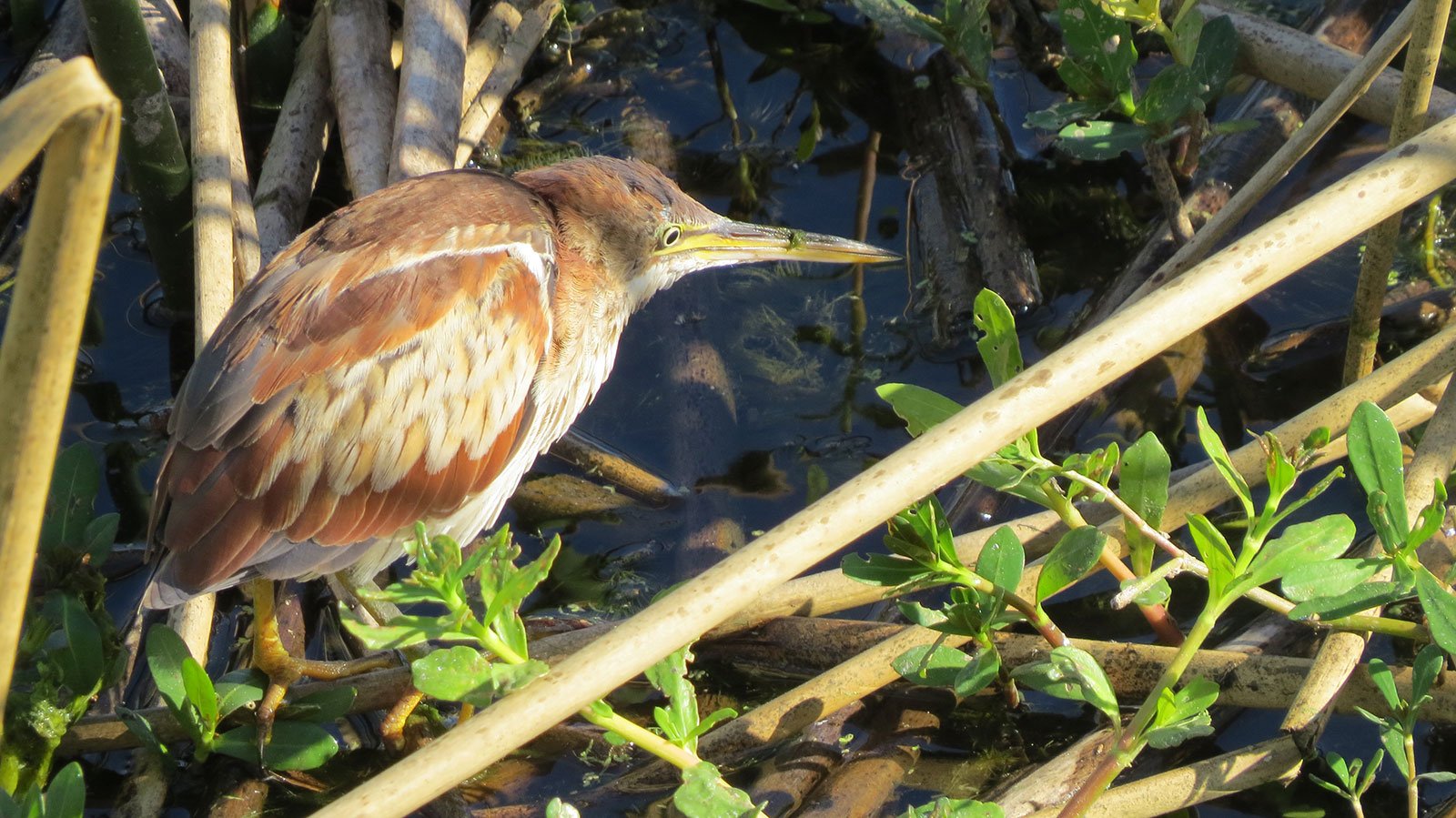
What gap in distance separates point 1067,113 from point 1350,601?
1817 millimetres

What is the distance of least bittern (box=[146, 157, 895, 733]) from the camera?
117 inches

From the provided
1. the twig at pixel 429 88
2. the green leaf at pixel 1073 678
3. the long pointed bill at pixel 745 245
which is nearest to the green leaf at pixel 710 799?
the green leaf at pixel 1073 678

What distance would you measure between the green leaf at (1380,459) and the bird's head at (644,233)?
1.59m

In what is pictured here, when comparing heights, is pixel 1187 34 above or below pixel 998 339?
above

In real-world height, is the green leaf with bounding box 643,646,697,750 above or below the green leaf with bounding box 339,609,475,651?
below

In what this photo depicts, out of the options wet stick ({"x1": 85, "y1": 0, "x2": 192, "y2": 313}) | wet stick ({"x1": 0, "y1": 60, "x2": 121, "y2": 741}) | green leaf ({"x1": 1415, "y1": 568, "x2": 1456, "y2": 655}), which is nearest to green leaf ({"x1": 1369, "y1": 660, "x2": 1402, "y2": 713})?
green leaf ({"x1": 1415, "y1": 568, "x2": 1456, "y2": 655})

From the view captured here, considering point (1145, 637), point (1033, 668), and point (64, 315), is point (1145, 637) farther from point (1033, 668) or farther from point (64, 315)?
point (64, 315)

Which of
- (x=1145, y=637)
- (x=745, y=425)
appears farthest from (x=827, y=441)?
(x=1145, y=637)

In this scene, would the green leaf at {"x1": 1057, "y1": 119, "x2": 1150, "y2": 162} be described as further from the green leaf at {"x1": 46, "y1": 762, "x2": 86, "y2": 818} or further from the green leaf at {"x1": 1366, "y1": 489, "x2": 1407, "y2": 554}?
the green leaf at {"x1": 46, "y1": 762, "x2": 86, "y2": 818}

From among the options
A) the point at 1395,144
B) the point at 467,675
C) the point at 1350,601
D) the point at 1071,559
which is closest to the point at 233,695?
the point at 467,675

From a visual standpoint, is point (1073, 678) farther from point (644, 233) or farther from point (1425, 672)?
point (644, 233)

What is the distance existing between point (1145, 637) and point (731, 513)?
3.92 feet

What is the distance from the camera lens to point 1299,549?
89.4 inches

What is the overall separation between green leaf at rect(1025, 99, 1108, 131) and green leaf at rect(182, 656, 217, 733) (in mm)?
2594
